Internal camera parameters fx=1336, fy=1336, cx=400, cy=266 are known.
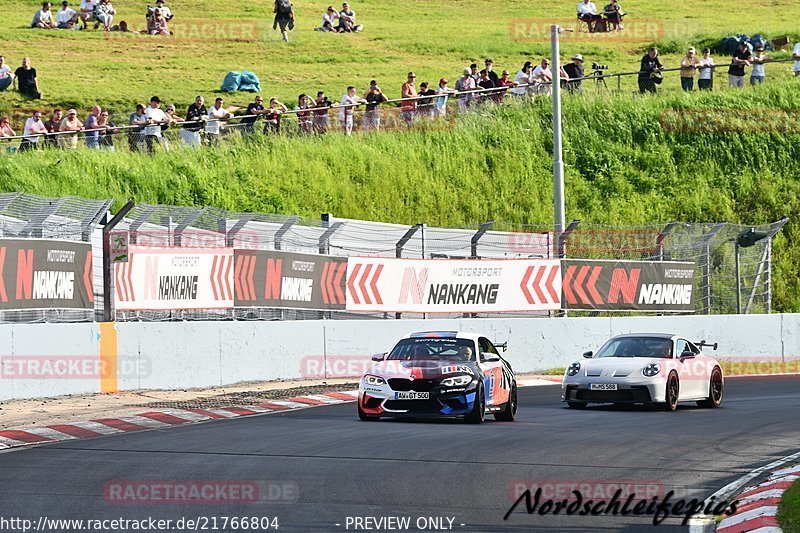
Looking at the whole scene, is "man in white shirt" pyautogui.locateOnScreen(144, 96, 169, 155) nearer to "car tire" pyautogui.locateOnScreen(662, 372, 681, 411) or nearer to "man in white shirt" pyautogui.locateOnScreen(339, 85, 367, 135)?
"man in white shirt" pyautogui.locateOnScreen(339, 85, 367, 135)

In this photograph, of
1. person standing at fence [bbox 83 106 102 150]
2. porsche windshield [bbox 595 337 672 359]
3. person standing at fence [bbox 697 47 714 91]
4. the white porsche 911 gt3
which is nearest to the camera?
the white porsche 911 gt3

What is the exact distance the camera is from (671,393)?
19.3 metres

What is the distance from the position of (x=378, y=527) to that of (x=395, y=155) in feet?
97.1

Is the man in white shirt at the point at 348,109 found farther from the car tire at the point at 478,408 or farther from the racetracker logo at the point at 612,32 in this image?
the racetracker logo at the point at 612,32

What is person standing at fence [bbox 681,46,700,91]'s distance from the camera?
4319 centimetres

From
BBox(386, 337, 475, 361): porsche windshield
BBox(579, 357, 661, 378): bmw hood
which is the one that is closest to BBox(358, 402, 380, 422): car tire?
BBox(386, 337, 475, 361): porsche windshield

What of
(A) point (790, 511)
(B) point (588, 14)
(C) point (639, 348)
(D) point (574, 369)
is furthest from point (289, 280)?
(B) point (588, 14)

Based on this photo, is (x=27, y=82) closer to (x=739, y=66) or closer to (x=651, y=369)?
(x=739, y=66)

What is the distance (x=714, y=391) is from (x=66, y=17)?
4264 cm

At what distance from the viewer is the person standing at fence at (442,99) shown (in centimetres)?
3775

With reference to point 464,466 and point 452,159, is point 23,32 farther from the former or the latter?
point 464,466

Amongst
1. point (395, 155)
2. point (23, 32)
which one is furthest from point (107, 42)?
point (395, 155)

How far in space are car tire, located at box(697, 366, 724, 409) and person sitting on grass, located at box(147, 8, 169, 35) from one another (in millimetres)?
41722

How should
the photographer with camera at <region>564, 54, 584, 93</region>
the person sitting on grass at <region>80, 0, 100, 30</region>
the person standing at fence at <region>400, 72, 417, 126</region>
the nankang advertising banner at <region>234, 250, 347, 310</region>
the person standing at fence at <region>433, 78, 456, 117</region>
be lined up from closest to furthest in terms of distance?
the nankang advertising banner at <region>234, 250, 347, 310</region>, the person standing at fence at <region>400, 72, 417, 126</region>, the person standing at fence at <region>433, 78, 456, 117</region>, the photographer with camera at <region>564, 54, 584, 93</region>, the person sitting on grass at <region>80, 0, 100, 30</region>
